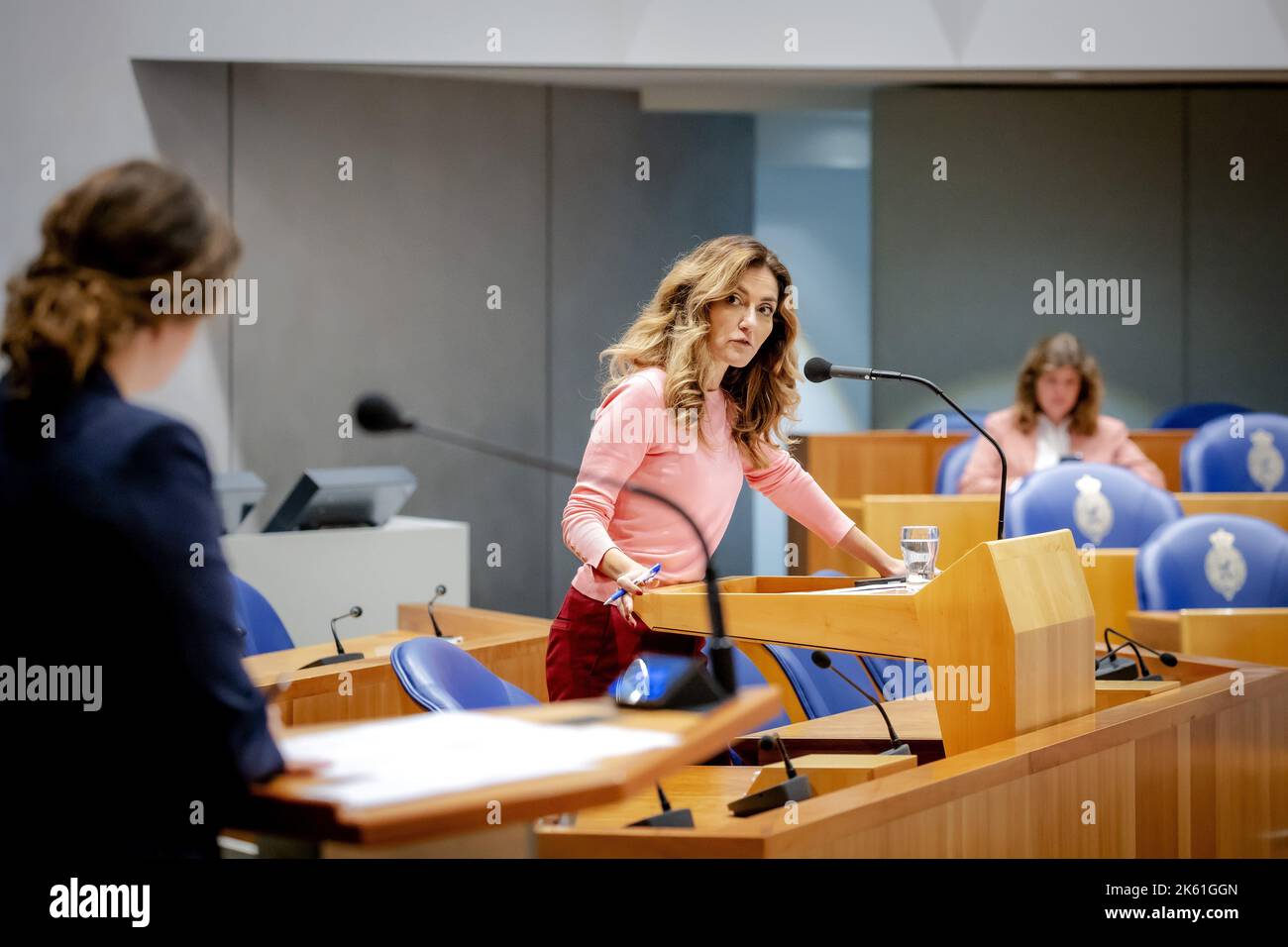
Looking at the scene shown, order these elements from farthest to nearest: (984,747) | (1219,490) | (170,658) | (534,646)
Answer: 1. (1219,490)
2. (534,646)
3. (984,747)
4. (170,658)

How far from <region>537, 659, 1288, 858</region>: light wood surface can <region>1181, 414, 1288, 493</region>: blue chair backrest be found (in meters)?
3.22

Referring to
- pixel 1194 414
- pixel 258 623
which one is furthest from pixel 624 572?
pixel 1194 414

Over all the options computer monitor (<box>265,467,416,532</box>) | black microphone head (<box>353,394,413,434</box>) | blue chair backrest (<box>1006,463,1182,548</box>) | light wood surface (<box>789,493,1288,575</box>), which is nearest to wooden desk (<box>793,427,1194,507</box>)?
light wood surface (<box>789,493,1288,575</box>)

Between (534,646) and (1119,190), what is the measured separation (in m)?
5.50

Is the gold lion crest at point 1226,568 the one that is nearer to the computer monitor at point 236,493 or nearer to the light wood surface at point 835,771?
the light wood surface at point 835,771

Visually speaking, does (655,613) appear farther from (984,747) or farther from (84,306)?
(84,306)

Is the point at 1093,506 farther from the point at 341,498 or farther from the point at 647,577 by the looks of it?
the point at 647,577

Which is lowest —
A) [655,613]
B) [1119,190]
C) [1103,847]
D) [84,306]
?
[1103,847]

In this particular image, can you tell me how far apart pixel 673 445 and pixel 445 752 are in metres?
1.29

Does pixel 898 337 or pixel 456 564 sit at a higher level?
pixel 898 337

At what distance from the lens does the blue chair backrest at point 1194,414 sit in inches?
294

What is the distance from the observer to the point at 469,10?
238 inches

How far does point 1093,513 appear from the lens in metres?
4.68
